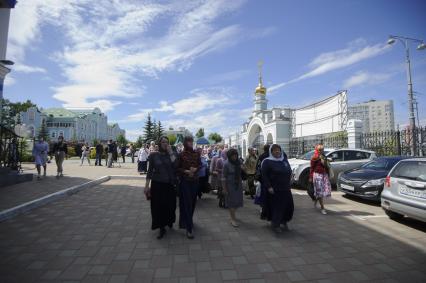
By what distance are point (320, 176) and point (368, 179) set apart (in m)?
2.29

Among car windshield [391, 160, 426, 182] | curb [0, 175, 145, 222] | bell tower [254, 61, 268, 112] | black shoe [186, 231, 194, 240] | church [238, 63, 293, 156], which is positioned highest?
bell tower [254, 61, 268, 112]

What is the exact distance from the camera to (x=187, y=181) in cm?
519

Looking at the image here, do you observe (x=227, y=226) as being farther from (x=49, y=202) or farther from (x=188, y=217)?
(x=49, y=202)

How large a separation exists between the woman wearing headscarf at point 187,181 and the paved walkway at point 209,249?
350 millimetres

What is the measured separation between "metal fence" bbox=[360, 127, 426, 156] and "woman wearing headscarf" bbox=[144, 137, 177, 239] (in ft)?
42.9

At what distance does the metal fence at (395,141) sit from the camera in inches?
532

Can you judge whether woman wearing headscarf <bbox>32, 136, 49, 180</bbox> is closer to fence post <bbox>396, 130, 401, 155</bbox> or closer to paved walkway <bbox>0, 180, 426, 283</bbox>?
paved walkway <bbox>0, 180, 426, 283</bbox>

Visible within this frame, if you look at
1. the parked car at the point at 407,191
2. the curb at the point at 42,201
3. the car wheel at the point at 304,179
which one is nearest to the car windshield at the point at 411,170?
the parked car at the point at 407,191

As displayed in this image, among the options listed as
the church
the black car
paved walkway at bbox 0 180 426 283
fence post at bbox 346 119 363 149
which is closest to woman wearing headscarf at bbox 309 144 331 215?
paved walkway at bbox 0 180 426 283

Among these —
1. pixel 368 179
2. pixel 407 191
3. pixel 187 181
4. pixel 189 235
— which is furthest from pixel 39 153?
pixel 407 191

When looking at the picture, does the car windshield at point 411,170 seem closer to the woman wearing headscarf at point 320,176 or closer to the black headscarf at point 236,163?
the woman wearing headscarf at point 320,176

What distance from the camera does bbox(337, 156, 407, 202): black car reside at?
25.6 ft

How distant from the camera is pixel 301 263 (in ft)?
12.9

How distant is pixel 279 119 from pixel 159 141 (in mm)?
28955
